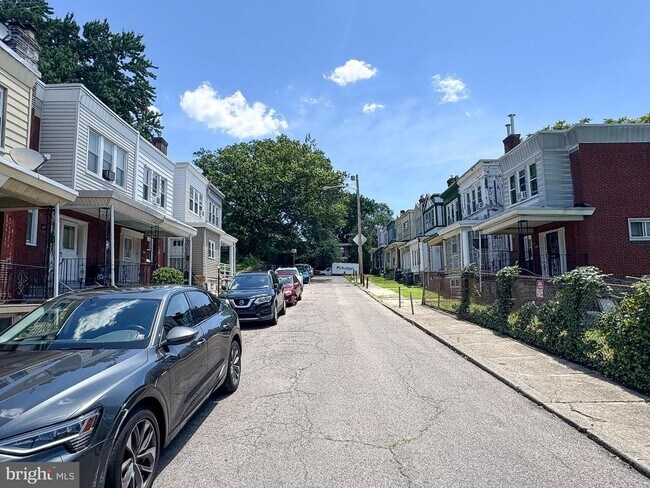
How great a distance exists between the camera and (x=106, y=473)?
2.78m

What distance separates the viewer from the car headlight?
2.44 meters

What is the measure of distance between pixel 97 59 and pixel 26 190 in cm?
3297

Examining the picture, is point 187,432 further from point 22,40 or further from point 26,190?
point 22,40

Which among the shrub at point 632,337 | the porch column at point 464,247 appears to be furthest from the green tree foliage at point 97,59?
the shrub at point 632,337

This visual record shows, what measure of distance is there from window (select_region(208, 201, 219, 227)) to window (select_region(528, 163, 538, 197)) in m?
21.3

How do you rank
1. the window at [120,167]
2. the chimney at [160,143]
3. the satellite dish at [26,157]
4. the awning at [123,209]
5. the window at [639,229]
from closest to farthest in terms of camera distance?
the satellite dish at [26,157], the awning at [123,209], the window at [639,229], the window at [120,167], the chimney at [160,143]

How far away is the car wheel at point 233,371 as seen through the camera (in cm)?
602

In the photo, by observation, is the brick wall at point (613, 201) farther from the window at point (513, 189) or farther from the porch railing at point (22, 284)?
the porch railing at point (22, 284)

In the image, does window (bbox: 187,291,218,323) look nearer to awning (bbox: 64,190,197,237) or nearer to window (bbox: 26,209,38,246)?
awning (bbox: 64,190,197,237)

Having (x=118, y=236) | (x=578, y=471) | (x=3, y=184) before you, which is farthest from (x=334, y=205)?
(x=578, y=471)

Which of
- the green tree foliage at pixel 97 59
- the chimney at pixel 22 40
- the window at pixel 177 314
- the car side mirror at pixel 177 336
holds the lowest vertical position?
the car side mirror at pixel 177 336

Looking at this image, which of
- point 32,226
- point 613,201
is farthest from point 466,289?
point 32,226

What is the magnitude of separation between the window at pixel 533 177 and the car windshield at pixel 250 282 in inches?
515

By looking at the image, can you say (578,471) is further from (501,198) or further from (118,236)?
(501,198)
